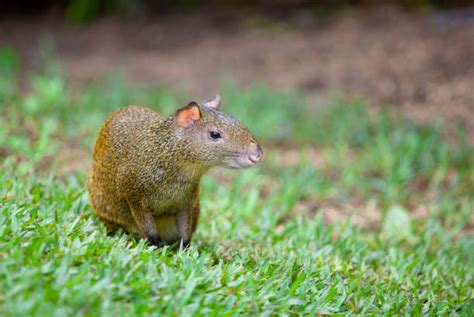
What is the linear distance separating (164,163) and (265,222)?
1.89 m

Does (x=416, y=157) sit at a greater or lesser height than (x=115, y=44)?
lesser

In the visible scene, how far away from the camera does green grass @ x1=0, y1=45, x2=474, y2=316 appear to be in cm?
354

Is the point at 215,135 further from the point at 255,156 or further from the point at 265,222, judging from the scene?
the point at 265,222

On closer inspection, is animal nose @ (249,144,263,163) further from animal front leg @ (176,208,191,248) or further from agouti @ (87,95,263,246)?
animal front leg @ (176,208,191,248)

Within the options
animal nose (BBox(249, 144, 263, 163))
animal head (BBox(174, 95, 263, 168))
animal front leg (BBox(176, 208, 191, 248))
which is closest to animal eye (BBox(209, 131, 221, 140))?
animal head (BBox(174, 95, 263, 168))

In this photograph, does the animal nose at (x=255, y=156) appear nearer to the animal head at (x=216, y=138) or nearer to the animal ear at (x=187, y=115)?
the animal head at (x=216, y=138)

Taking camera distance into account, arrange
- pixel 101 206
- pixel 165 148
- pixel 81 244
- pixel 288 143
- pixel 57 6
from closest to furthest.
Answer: pixel 81 244
pixel 165 148
pixel 101 206
pixel 288 143
pixel 57 6

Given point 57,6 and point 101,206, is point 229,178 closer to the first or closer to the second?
point 101,206

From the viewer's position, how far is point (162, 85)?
10.9 meters

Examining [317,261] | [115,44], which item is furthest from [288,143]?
[115,44]

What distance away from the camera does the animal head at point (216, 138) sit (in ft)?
14.6

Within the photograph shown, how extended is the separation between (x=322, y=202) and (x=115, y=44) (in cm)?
713

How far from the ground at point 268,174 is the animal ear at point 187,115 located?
0.81 m

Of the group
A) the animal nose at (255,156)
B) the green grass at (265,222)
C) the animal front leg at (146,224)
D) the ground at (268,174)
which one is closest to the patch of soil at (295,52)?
the ground at (268,174)
